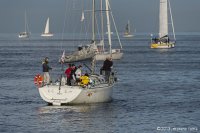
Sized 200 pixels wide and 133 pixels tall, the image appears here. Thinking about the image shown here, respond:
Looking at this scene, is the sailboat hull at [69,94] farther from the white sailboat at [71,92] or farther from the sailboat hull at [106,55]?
the sailboat hull at [106,55]

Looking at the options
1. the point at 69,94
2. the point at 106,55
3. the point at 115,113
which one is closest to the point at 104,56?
the point at 106,55

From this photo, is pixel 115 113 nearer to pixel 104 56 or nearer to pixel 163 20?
pixel 104 56

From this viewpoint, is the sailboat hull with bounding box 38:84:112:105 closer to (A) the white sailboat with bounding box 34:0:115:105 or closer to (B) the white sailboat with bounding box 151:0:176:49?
(A) the white sailboat with bounding box 34:0:115:105

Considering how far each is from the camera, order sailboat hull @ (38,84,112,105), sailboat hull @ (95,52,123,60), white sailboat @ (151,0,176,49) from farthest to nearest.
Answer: white sailboat @ (151,0,176,49) < sailboat hull @ (95,52,123,60) < sailboat hull @ (38,84,112,105)

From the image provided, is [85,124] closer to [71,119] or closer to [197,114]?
[71,119]

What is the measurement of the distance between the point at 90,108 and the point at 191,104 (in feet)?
21.0

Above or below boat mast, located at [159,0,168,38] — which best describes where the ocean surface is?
below

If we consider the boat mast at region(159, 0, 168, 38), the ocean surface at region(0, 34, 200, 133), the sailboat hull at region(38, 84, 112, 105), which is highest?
the boat mast at region(159, 0, 168, 38)

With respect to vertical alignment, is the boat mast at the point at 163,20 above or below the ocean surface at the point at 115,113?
above

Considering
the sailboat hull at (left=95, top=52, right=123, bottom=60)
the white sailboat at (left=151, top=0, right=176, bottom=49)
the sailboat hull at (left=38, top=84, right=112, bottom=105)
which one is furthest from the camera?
the white sailboat at (left=151, top=0, right=176, bottom=49)

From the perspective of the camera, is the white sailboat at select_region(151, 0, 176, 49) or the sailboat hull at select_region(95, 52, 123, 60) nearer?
the sailboat hull at select_region(95, 52, 123, 60)

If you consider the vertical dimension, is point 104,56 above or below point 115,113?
above

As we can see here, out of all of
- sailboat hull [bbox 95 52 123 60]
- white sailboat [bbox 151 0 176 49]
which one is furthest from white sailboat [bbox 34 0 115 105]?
white sailboat [bbox 151 0 176 49]

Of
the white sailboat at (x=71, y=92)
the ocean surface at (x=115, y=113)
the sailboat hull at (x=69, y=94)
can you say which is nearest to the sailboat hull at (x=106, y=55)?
the ocean surface at (x=115, y=113)
